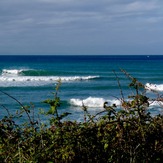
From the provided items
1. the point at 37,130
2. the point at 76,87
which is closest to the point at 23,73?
the point at 76,87

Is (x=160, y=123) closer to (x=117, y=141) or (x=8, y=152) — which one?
(x=117, y=141)

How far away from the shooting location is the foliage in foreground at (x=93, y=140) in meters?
3.08

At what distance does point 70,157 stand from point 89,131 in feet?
0.75

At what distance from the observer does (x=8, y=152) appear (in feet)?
10.3

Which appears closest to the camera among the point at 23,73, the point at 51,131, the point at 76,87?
the point at 51,131

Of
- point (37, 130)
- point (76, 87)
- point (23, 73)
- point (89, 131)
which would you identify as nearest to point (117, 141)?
point (89, 131)

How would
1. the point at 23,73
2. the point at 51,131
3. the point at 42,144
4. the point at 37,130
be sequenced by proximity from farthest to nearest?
the point at 23,73
the point at 37,130
the point at 51,131
the point at 42,144

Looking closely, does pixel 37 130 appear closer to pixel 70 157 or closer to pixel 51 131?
pixel 51 131

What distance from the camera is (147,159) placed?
10.3 feet

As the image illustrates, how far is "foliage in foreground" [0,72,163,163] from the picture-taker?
3.08m

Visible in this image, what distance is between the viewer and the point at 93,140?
10.3 feet

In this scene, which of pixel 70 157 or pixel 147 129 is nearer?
pixel 70 157

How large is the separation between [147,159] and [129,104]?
0.46 meters

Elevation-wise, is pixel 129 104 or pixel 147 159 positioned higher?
pixel 129 104
